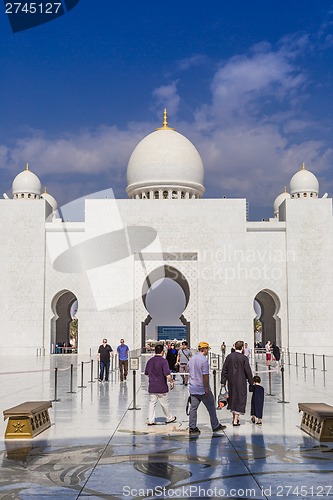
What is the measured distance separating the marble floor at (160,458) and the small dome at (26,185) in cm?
2411

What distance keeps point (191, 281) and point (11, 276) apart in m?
8.37

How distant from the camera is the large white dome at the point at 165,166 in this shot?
29969mm

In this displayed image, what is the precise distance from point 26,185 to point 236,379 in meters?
26.2

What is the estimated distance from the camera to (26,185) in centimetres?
3131

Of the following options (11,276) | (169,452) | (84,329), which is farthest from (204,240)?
(169,452)

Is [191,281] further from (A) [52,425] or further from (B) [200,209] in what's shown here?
(A) [52,425]

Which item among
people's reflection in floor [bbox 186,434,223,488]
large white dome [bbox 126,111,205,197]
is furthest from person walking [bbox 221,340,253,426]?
large white dome [bbox 126,111,205,197]

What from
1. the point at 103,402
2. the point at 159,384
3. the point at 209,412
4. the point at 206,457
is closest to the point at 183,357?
the point at 103,402

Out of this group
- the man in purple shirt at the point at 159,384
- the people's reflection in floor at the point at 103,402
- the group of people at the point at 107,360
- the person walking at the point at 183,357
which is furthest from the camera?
the group of people at the point at 107,360

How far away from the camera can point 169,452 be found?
538 centimetres

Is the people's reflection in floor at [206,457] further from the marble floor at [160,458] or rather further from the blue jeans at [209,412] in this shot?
the blue jeans at [209,412]

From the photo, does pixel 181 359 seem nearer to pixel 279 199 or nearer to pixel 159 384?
pixel 159 384

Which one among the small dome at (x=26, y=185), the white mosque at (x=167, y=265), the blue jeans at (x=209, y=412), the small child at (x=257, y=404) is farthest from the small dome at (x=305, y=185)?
the blue jeans at (x=209, y=412)

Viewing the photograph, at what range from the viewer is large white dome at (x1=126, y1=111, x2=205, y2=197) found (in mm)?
29969
